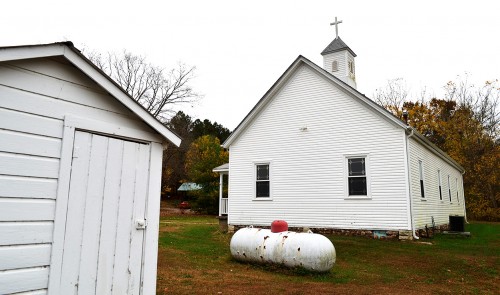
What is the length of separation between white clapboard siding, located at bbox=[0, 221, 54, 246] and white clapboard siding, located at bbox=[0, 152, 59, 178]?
49cm

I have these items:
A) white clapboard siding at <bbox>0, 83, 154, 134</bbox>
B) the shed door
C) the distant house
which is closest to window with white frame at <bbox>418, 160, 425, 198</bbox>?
the distant house

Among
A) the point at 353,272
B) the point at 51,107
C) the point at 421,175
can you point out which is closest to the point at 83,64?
the point at 51,107

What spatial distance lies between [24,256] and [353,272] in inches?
260

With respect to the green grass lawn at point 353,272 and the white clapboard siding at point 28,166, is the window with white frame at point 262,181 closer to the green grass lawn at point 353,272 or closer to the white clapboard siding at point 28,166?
the green grass lawn at point 353,272

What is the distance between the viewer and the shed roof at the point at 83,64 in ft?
11.6

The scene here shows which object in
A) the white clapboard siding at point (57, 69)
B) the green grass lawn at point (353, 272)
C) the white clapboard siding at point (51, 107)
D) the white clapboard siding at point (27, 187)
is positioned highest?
the white clapboard siding at point (57, 69)

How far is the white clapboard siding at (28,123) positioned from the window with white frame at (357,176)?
11.8m

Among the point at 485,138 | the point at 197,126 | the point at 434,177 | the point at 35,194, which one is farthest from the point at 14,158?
the point at 197,126

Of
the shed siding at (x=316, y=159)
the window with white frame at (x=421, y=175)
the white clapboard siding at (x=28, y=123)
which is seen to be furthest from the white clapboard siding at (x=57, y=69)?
the window with white frame at (x=421, y=175)

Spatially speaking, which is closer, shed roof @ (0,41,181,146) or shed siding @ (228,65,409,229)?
shed roof @ (0,41,181,146)

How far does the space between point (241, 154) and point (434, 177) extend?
9458 millimetres

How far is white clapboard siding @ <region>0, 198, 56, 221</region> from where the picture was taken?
11.2 ft

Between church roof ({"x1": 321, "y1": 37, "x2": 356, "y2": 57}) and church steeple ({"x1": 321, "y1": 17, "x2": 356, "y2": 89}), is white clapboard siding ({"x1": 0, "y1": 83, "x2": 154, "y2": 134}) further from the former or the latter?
church roof ({"x1": 321, "y1": 37, "x2": 356, "y2": 57})

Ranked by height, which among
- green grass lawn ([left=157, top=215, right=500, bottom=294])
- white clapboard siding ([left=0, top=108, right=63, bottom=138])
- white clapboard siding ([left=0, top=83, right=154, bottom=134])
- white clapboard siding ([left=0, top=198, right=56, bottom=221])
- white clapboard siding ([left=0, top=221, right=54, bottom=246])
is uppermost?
white clapboard siding ([left=0, top=83, right=154, bottom=134])
